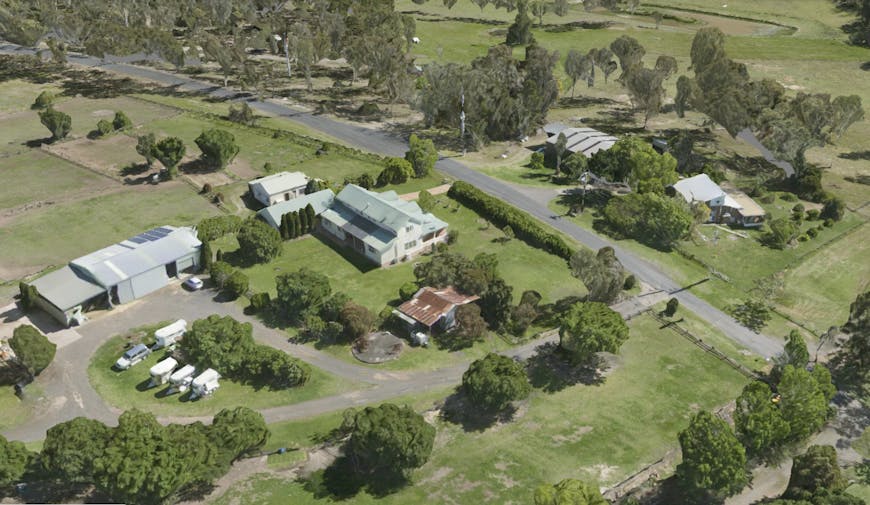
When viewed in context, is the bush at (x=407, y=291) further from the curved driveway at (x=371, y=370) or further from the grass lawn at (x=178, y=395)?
the grass lawn at (x=178, y=395)

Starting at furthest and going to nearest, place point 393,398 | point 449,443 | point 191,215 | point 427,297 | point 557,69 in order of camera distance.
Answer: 1. point 557,69
2. point 191,215
3. point 427,297
4. point 393,398
5. point 449,443

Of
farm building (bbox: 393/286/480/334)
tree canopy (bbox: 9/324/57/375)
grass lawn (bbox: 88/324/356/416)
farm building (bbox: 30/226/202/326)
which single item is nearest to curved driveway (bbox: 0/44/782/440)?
grass lawn (bbox: 88/324/356/416)

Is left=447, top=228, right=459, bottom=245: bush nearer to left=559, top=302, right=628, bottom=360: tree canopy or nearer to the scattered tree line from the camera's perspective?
left=559, top=302, right=628, bottom=360: tree canopy

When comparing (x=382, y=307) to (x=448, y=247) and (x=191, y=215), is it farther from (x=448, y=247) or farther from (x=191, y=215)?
(x=191, y=215)

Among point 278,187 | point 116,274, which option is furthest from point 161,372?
point 278,187

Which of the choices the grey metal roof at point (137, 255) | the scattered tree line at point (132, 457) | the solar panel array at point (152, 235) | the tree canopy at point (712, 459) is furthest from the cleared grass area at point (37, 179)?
the tree canopy at point (712, 459)

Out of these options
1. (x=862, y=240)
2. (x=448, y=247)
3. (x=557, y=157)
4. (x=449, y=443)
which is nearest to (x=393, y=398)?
(x=449, y=443)

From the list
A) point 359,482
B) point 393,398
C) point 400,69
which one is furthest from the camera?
point 400,69
